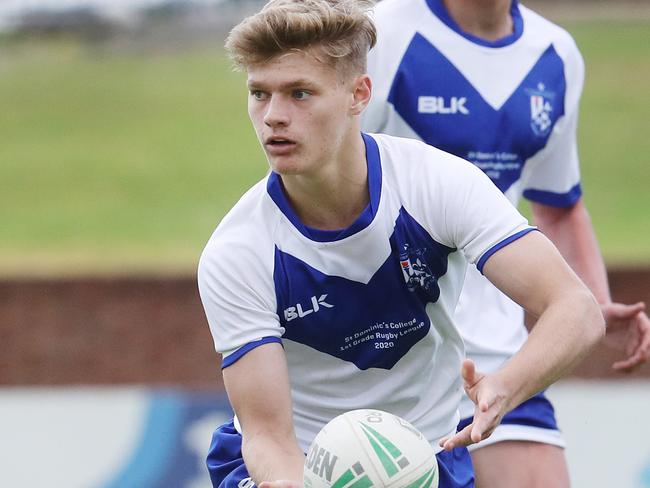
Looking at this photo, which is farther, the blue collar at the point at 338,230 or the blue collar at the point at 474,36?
the blue collar at the point at 474,36

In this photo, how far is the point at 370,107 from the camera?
4.46 m

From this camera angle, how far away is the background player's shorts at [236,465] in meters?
3.94

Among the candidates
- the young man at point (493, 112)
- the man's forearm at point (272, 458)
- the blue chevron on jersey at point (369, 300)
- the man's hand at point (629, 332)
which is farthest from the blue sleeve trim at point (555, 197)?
the man's forearm at point (272, 458)

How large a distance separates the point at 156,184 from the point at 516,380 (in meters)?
15.7

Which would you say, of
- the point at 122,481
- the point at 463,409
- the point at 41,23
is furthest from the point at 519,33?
the point at 41,23

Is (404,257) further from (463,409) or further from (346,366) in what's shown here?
(463,409)

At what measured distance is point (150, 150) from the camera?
64.0ft

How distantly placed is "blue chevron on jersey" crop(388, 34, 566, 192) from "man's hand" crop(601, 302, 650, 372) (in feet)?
1.97

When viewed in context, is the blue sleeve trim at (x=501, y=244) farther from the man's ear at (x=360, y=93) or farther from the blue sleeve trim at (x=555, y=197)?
the blue sleeve trim at (x=555, y=197)

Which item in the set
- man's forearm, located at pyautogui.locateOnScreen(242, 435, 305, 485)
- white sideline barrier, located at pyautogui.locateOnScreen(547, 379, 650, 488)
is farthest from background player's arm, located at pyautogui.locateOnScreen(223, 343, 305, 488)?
white sideline barrier, located at pyautogui.locateOnScreen(547, 379, 650, 488)

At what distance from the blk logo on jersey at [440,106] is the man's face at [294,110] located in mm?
1000

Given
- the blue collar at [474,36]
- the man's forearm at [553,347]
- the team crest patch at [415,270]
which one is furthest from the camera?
the blue collar at [474,36]

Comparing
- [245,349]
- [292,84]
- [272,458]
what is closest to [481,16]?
[292,84]

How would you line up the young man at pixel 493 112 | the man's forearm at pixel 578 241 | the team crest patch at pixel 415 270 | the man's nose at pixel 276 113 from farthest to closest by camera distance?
the man's forearm at pixel 578 241, the young man at pixel 493 112, the team crest patch at pixel 415 270, the man's nose at pixel 276 113
